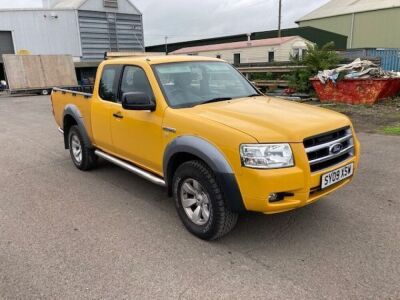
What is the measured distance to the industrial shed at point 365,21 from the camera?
3800 cm

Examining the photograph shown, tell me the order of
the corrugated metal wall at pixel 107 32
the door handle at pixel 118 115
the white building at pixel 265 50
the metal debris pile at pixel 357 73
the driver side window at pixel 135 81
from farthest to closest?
the corrugated metal wall at pixel 107 32 → the white building at pixel 265 50 → the metal debris pile at pixel 357 73 → the door handle at pixel 118 115 → the driver side window at pixel 135 81

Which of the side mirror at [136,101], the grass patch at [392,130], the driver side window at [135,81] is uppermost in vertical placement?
the driver side window at [135,81]

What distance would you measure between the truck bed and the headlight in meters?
3.05

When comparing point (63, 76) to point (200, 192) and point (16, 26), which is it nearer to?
point (16, 26)

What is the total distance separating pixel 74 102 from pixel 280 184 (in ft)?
13.1

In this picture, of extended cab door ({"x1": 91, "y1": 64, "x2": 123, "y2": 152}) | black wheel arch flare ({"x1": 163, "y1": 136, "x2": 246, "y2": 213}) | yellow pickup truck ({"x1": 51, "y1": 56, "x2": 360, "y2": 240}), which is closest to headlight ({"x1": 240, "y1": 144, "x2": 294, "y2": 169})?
yellow pickup truck ({"x1": 51, "y1": 56, "x2": 360, "y2": 240})

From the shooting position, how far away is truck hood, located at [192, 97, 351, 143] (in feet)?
10.5

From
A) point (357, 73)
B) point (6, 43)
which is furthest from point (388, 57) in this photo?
point (6, 43)

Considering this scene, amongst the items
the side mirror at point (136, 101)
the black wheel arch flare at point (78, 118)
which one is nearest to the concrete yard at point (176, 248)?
the black wheel arch flare at point (78, 118)

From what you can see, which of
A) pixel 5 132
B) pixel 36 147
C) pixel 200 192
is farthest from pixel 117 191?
pixel 5 132

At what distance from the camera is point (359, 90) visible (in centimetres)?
1138

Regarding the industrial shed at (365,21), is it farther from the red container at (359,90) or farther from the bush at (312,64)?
the red container at (359,90)

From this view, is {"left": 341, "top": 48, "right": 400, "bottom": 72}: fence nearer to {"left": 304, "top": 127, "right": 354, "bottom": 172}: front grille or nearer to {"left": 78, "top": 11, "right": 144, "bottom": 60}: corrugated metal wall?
{"left": 304, "top": 127, "right": 354, "bottom": 172}: front grille

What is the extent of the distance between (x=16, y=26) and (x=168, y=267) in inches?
1239
